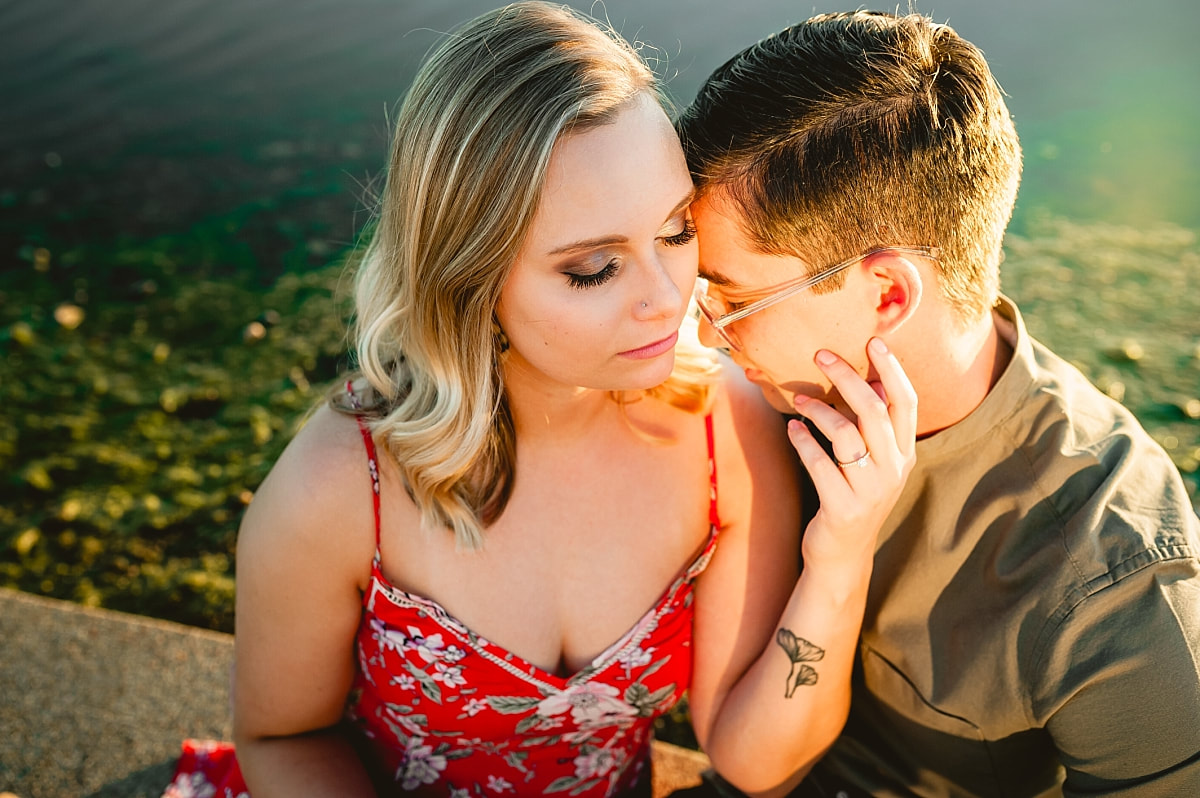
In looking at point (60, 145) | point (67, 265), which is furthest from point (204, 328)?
point (60, 145)

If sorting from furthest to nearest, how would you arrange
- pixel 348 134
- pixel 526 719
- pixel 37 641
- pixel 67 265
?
1. pixel 348 134
2. pixel 67 265
3. pixel 37 641
4. pixel 526 719

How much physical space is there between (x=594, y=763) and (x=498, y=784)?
28 cm

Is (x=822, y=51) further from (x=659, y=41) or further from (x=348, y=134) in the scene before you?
(x=348, y=134)

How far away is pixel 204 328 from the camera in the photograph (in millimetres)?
6117

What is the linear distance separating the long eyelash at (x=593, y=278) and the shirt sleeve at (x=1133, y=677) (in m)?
1.26

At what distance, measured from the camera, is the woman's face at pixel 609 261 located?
1.94 m

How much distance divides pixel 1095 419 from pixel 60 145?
973 centimetres

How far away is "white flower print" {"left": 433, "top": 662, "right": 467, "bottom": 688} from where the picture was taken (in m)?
2.33

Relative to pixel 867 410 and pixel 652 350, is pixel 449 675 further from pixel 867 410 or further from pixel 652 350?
pixel 867 410

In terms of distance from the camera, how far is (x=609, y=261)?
2.03 m

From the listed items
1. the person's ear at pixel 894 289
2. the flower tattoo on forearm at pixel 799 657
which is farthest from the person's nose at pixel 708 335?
the flower tattoo on forearm at pixel 799 657

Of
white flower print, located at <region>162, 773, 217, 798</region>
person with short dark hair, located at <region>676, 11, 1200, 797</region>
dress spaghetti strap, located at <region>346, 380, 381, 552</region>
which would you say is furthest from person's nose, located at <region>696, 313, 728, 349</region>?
white flower print, located at <region>162, 773, 217, 798</region>

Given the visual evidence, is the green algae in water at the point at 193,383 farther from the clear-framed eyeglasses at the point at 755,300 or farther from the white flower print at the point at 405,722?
the clear-framed eyeglasses at the point at 755,300

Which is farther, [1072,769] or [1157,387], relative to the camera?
[1157,387]
